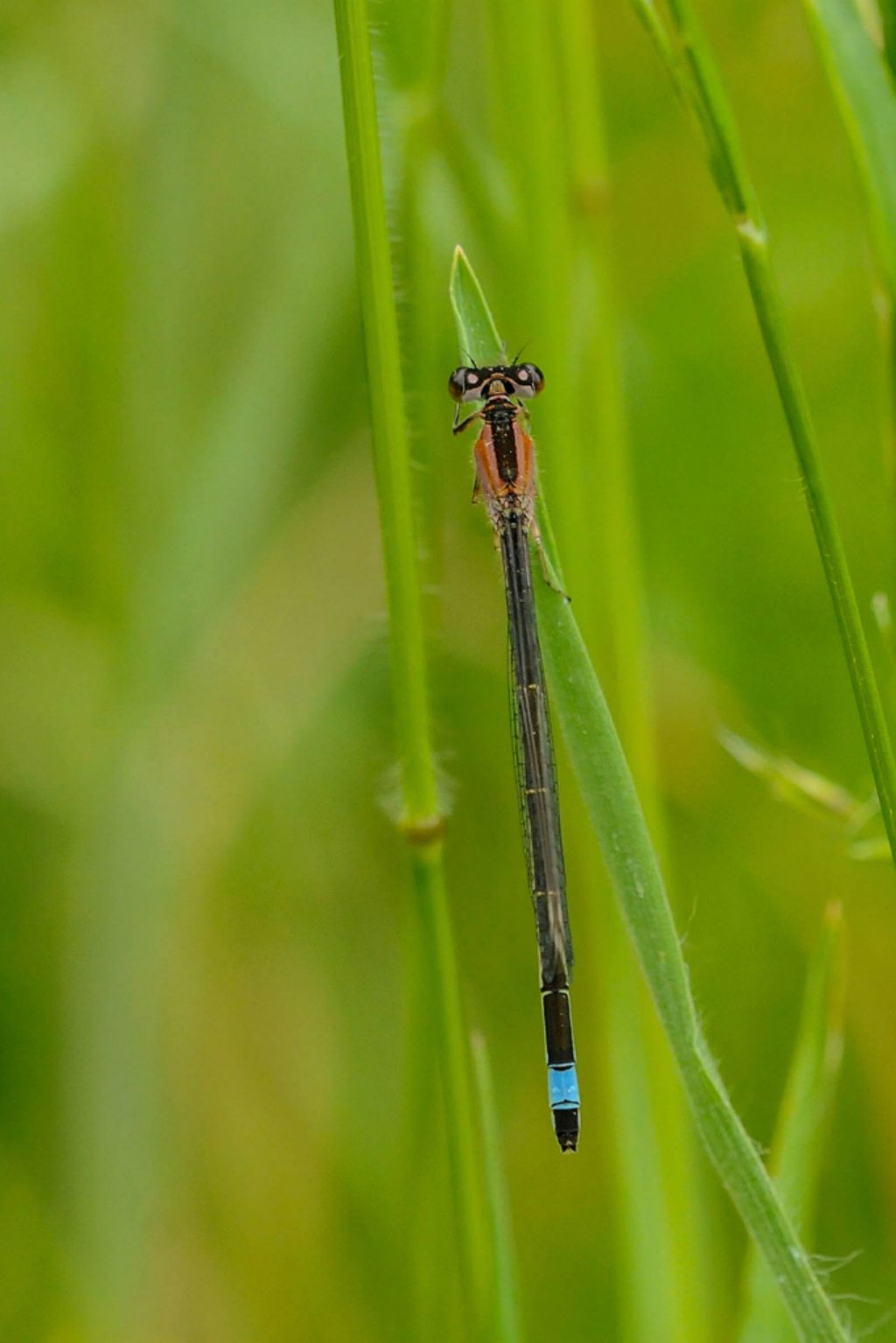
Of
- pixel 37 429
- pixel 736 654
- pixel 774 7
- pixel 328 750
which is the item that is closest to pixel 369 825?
pixel 328 750

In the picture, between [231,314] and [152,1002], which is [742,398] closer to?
[231,314]

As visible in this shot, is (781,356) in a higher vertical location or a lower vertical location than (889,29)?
lower

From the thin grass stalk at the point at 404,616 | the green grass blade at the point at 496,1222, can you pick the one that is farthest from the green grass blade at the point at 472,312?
the green grass blade at the point at 496,1222

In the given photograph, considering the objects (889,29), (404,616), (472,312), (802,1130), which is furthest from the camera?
(802,1130)

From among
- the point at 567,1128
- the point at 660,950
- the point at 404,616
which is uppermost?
the point at 404,616

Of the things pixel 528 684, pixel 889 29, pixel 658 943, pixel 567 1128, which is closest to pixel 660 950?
pixel 658 943

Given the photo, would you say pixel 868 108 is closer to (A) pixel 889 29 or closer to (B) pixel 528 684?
(A) pixel 889 29
